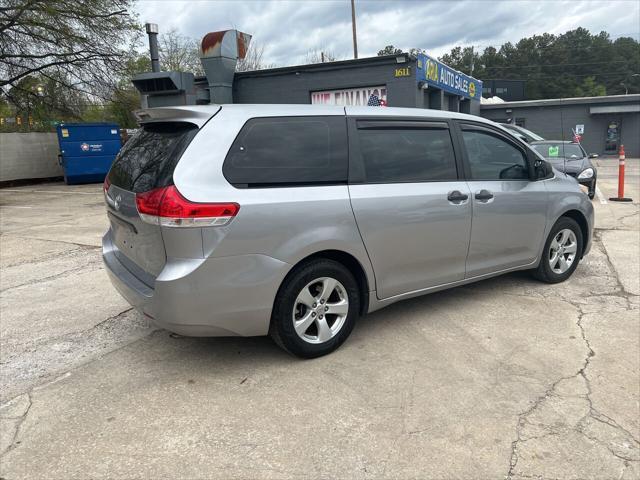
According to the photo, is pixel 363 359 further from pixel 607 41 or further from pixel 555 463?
pixel 607 41

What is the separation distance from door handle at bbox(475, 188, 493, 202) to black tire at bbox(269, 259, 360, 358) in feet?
4.62

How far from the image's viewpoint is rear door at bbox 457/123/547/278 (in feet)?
14.1

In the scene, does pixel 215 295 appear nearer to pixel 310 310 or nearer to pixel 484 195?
pixel 310 310

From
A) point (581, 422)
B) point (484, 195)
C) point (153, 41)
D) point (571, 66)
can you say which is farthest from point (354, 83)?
point (571, 66)

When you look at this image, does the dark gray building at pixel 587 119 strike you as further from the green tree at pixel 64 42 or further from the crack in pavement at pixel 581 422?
the crack in pavement at pixel 581 422

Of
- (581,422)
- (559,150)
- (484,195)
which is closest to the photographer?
(581,422)

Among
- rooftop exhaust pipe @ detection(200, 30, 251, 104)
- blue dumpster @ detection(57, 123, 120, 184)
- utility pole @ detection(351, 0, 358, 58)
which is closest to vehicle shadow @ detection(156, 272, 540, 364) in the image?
rooftop exhaust pipe @ detection(200, 30, 251, 104)

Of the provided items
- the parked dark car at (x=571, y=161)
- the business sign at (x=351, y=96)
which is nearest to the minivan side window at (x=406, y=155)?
the parked dark car at (x=571, y=161)

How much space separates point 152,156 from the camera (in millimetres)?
3283

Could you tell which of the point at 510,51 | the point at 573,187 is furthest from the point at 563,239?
the point at 510,51

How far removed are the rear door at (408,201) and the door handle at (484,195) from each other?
121 millimetres

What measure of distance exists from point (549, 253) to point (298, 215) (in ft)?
10.2

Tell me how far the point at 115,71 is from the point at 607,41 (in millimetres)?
84454

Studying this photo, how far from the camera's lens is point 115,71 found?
19625 millimetres
